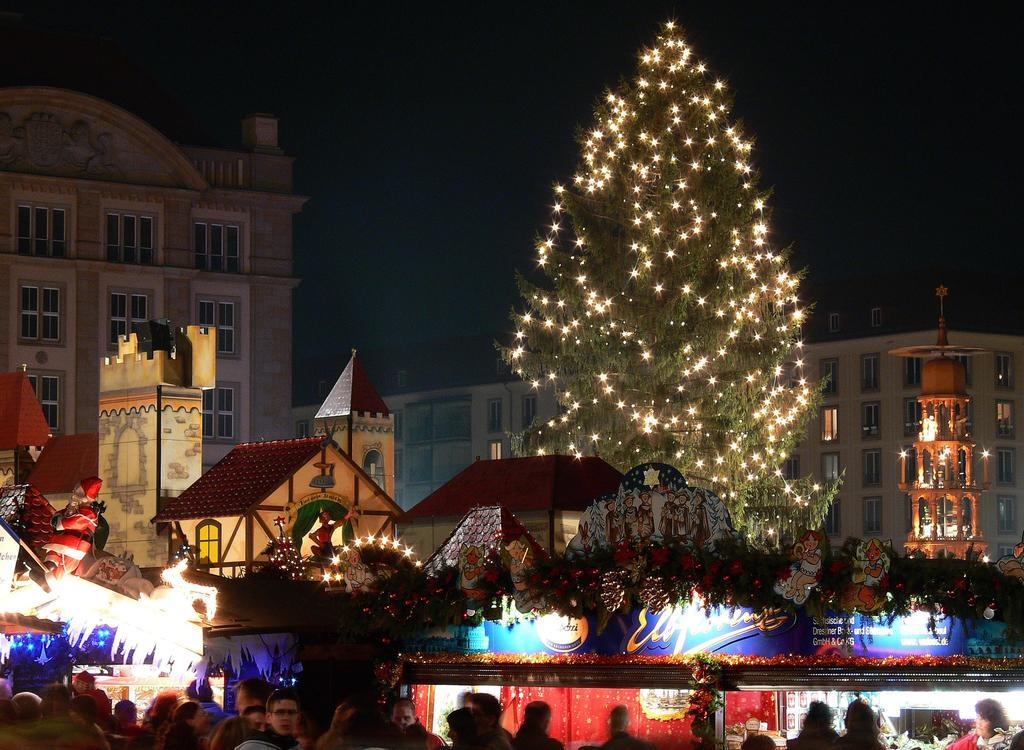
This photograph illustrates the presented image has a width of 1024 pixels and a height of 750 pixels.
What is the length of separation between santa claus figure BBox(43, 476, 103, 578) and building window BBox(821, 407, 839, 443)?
59.4 meters

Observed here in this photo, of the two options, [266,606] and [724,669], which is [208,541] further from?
[724,669]

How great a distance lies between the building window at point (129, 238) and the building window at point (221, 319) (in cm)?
258

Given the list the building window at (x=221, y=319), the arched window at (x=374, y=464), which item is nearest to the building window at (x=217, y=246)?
the building window at (x=221, y=319)

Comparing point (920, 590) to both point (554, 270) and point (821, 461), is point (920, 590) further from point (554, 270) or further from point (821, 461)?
point (821, 461)

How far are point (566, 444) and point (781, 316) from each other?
15.0 ft

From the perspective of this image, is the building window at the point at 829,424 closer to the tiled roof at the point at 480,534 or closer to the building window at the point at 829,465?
the building window at the point at 829,465

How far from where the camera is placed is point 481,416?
8769 cm

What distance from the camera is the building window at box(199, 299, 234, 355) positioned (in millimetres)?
65938

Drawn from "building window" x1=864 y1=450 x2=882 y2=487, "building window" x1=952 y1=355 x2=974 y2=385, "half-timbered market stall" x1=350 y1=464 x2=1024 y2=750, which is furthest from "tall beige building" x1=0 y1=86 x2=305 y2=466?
"half-timbered market stall" x1=350 y1=464 x2=1024 y2=750

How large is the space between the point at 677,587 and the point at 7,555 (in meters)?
6.42

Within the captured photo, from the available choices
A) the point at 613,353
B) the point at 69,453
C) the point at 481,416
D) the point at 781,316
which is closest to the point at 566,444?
the point at 613,353

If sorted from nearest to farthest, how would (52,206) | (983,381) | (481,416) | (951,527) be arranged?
1. (951,527)
2. (52,206)
3. (983,381)
4. (481,416)

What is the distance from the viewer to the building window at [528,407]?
84.1 metres

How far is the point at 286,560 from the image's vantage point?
27.0 m
